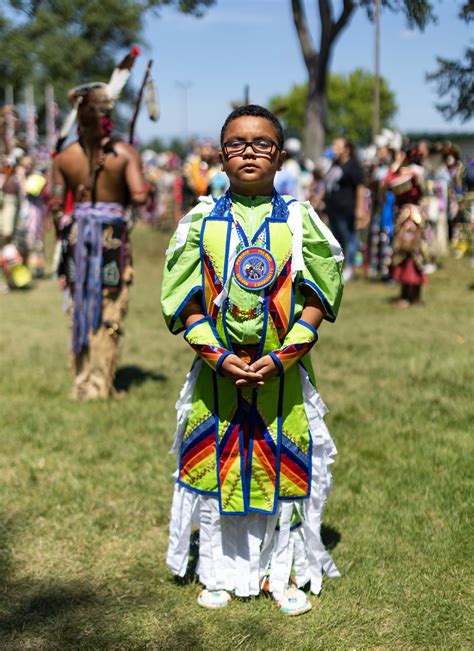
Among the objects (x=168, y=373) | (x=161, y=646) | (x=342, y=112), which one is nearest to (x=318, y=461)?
(x=161, y=646)

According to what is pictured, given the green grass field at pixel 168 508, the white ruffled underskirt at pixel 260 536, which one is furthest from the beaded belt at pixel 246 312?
the green grass field at pixel 168 508

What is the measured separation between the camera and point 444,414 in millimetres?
5680

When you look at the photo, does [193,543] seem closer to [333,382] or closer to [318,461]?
[318,461]

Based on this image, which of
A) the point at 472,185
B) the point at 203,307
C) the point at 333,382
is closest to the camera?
the point at 203,307

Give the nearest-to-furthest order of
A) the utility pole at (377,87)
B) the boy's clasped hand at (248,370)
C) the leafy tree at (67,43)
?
the boy's clasped hand at (248,370), the utility pole at (377,87), the leafy tree at (67,43)

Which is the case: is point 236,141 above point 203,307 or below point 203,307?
above

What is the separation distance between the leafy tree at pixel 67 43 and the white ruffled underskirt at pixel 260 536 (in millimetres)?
41791

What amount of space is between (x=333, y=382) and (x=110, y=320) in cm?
194

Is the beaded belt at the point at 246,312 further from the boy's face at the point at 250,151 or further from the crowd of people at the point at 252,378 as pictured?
the boy's face at the point at 250,151

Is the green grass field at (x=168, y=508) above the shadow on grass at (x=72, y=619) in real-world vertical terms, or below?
above

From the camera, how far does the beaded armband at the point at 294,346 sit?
302cm

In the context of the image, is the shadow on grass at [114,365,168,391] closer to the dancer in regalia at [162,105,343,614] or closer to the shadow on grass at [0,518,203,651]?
the shadow on grass at [0,518,203,651]

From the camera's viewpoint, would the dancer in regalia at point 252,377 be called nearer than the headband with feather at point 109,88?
Yes

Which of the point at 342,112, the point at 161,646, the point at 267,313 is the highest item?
the point at 342,112
